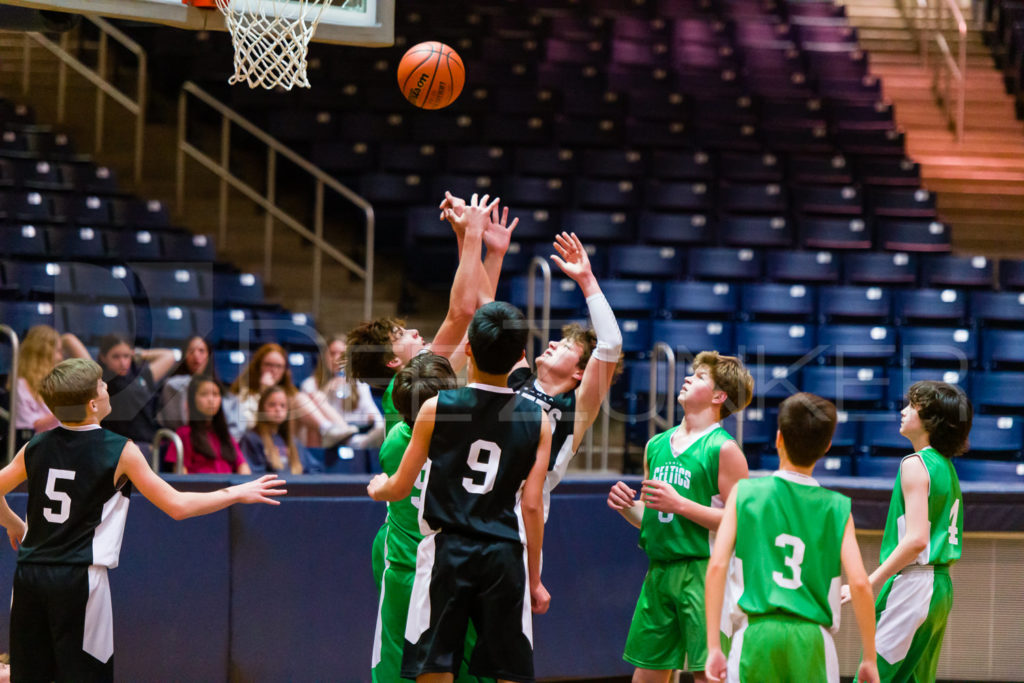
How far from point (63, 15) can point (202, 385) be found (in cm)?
233

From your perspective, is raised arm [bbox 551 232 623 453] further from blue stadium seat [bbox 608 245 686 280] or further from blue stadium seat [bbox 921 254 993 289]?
blue stadium seat [bbox 921 254 993 289]

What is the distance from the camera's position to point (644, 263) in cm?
997

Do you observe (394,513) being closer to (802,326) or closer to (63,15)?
(63,15)

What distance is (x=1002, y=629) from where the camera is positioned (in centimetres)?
560

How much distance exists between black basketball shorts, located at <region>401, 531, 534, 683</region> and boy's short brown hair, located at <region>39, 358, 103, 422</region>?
50.8 inches

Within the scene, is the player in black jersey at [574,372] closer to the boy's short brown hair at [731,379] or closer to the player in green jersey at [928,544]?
the boy's short brown hair at [731,379]

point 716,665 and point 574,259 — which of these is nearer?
point 716,665

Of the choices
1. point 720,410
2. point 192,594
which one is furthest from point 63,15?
point 720,410

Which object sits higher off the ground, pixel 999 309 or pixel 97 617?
pixel 999 309

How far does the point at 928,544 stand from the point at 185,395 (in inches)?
183

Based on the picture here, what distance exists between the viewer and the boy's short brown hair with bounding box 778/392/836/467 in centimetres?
330

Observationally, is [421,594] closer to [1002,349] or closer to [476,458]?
[476,458]

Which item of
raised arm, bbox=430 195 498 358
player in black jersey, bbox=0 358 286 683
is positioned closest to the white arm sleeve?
raised arm, bbox=430 195 498 358

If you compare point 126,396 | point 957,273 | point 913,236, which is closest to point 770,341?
point 957,273
